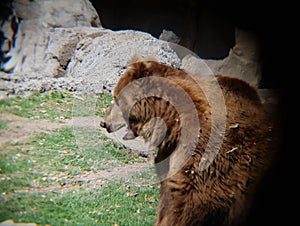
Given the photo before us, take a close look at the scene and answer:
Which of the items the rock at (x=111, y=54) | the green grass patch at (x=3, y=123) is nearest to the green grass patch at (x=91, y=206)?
the green grass patch at (x=3, y=123)

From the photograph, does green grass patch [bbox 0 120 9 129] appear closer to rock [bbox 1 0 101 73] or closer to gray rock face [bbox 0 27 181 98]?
rock [bbox 1 0 101 73]

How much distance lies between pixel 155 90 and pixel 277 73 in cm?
223

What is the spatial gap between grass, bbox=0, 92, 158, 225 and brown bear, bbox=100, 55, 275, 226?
1.50 feet

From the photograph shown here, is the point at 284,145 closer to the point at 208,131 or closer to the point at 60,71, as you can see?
the point at 208,131

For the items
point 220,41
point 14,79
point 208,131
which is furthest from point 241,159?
point 220,41

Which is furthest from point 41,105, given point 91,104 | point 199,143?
point 199,143

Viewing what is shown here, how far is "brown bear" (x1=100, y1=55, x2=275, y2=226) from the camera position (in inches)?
67.4

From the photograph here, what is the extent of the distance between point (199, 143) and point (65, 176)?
85 cm

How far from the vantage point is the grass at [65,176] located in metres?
1.73

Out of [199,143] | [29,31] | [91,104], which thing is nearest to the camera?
[199,143]

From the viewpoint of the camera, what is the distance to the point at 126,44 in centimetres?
438

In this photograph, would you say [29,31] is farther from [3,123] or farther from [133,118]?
[133,118]

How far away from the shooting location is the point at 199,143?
1722mm

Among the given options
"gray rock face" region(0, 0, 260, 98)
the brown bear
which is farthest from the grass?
the brown bear
